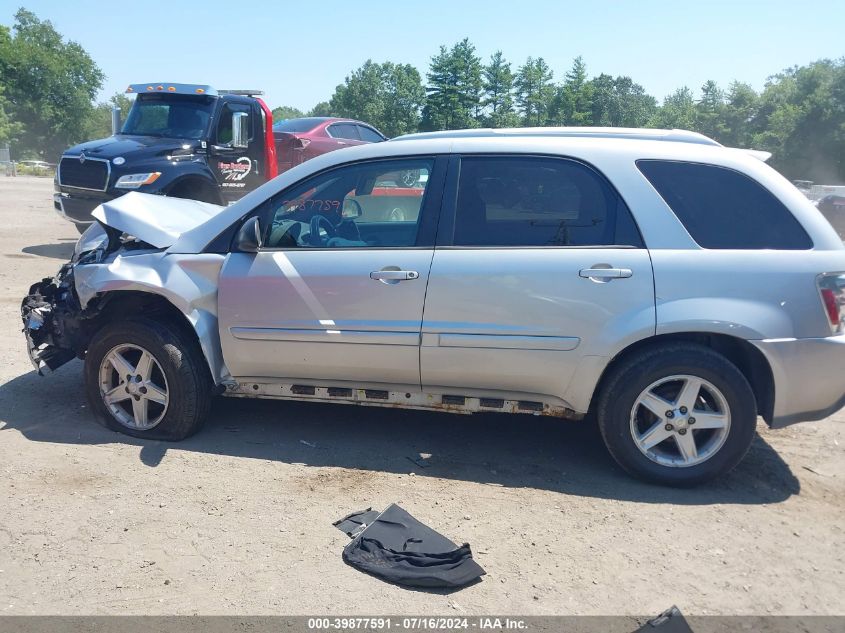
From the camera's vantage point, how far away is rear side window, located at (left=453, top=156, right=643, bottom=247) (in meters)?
4.16

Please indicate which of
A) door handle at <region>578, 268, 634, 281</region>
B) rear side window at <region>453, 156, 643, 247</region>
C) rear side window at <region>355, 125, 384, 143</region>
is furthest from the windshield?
door handle at <region>578, 268, 634, 281</region>

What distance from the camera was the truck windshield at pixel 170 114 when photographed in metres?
11.2

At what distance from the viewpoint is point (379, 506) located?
12.8 ft

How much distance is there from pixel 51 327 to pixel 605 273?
3.69 metres

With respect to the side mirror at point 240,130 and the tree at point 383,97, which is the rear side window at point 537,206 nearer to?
the side mirror at point 240,130

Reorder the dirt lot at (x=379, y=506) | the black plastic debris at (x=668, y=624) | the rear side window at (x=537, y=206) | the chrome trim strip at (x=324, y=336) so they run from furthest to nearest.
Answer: the chrome trim strip at (x=324, y=336) < the rear side window at (x=537, y=206) < the dirt lot at (x=379, y=506) < the black plastic debris at (x=668, y=624)

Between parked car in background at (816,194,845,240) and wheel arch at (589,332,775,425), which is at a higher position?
parked car in background at (816,194,845,240)

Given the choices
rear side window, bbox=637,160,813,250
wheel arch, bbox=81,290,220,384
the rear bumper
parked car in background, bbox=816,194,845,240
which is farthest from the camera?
parked car in background, bbox=816,194,845,240

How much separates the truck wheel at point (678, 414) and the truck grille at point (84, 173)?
8752mm

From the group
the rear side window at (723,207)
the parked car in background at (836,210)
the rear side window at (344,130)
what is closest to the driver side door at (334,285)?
the rear side window at (723,207)

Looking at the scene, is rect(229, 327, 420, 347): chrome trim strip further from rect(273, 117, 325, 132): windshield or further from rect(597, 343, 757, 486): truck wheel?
rect(273, 117, 325, 132): windshield

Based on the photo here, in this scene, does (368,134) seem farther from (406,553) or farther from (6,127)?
(6,127)

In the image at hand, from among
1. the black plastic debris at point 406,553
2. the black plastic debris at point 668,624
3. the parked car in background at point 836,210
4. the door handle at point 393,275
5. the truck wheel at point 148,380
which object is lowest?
the black plastic debris at point 406,553

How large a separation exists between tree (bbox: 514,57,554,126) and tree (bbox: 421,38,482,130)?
3299 mm
